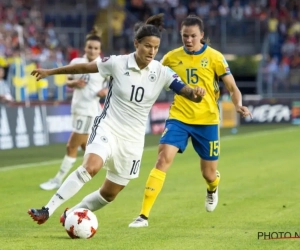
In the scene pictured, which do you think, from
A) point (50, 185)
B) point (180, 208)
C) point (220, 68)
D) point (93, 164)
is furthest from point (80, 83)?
point (93, 164)

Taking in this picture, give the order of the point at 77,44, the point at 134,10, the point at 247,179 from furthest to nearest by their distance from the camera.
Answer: the point at 134,10 → the point at 77,44 → the point at 247,179

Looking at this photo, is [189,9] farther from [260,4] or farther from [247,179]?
[247,179]

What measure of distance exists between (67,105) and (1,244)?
15998 mm

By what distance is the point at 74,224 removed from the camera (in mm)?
8750

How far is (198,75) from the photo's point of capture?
1056 cm

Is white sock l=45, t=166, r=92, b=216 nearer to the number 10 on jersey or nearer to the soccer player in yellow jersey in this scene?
the number 10 on jersey

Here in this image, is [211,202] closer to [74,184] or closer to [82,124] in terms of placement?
[74,184]

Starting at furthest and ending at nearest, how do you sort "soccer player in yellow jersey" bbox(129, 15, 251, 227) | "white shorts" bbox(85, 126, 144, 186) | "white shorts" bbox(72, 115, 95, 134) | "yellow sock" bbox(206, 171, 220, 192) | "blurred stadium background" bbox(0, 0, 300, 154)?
"blurred stadium background" bbox(0, 0, 300, 154) < "white shorts" bbox(72, 115, 95, 134) < "yellow sock" bbox(206, 171, 220, 192) < "soccer player in yellow jersey" bbox(129, 15, 251, 227) < "white shorts" bbox(85, 126, 144, 186)

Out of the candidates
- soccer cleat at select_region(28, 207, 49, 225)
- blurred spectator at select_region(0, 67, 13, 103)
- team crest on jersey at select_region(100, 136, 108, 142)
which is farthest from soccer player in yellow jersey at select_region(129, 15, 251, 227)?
blurred spectator at select_region(0, 67, 13, 103)

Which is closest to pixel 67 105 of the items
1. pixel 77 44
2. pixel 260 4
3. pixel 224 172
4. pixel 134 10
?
pixel 224 172

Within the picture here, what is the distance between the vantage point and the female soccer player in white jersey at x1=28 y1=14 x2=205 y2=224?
9219mm

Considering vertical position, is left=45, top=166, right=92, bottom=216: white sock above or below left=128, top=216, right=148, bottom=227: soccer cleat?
above

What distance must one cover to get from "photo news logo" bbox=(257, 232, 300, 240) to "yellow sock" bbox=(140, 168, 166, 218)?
1.31 metres

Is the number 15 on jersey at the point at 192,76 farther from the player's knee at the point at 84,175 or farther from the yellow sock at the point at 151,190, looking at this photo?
the player's knee at the point at 84,175
